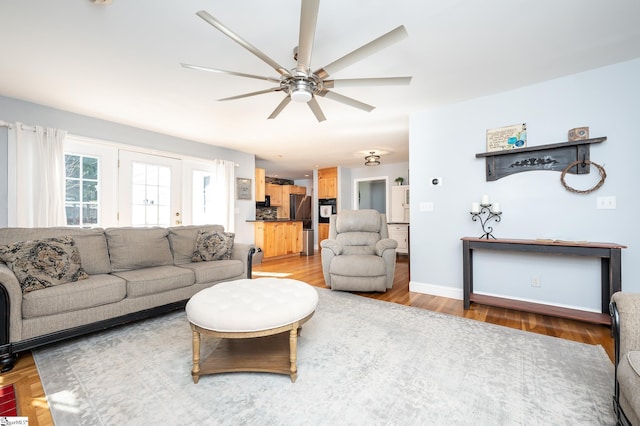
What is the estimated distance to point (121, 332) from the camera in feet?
7.84

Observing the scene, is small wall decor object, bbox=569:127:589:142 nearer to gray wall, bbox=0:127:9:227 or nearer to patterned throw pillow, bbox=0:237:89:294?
patterned throw pillow, bbox=0:237:89:294

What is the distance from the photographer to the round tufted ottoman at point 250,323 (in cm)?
159

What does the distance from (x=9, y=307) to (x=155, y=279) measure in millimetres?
924

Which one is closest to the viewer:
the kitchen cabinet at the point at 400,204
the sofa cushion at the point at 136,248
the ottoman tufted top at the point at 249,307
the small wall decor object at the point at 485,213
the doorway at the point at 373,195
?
the ottoman tufted top at the point at 249,307

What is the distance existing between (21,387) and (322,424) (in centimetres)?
182

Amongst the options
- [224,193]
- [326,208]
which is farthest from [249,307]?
[326,208]

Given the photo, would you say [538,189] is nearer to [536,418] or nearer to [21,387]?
[536,418]

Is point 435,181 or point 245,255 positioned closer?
point 245,255

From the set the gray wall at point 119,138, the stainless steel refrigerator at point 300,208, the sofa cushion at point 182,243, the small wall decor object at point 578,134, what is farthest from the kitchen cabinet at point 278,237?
the small wall decor object at point 578,134

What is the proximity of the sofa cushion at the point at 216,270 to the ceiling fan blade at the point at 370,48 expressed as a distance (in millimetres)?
2299

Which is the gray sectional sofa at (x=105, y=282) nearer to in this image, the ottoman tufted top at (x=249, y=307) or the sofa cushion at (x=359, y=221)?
the ottoman tufted top at (x=249, y=307)

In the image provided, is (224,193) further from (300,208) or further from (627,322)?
(627,322)

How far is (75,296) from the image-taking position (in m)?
2.14

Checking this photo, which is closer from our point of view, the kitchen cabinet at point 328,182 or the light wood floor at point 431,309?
the light wood floor at point 431,309
